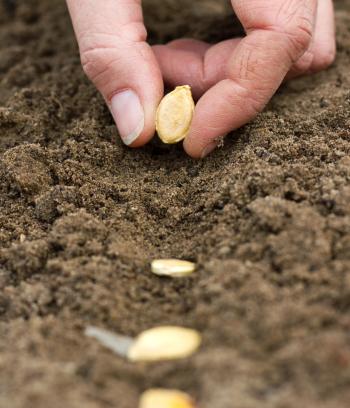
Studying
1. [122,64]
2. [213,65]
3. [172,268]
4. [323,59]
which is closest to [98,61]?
[122,64]

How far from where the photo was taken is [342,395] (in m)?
0.93

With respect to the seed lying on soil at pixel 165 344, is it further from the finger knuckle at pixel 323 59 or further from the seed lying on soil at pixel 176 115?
the finger knuckle at pixel 323 59

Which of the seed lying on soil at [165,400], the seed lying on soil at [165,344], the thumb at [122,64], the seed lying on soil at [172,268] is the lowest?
the seed lying on soil at [172,268]

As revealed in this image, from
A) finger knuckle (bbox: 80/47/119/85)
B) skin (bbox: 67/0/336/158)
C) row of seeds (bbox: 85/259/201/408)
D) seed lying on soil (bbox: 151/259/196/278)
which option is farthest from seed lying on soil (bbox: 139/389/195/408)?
finger knuckle (bbox: 80/47/119/85)

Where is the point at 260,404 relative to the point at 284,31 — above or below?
below

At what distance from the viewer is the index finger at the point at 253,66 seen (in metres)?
1.54

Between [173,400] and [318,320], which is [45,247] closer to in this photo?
[173,400]

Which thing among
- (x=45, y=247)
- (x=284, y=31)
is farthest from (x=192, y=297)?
(x=284, y=31)

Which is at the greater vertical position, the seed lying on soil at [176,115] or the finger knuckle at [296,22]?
the finger knuckle at [296,22]

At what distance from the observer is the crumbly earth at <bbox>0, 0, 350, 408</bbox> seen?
984 millimetres

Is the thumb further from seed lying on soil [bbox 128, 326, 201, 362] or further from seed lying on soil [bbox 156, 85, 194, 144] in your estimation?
seed lying on soil [bbox 128, 326, 201, 362]

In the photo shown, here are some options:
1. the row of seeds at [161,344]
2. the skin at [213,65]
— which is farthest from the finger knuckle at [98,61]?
the row of seeds at [161,344]

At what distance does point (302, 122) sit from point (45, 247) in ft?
2.54

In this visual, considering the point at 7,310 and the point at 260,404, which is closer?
the point at 260,404
